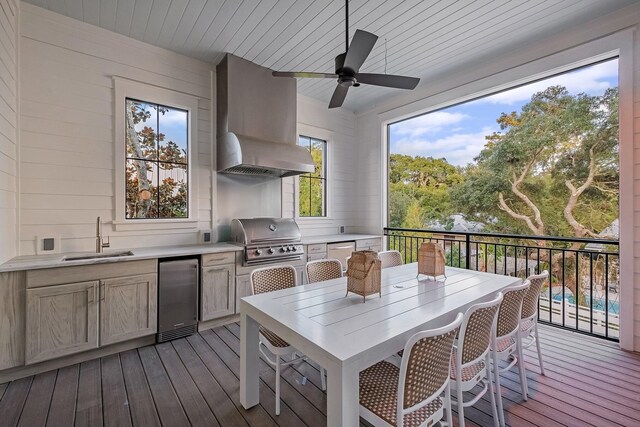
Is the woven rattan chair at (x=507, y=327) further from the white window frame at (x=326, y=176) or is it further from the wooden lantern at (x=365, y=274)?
the white window frame at (x=326, y=176)

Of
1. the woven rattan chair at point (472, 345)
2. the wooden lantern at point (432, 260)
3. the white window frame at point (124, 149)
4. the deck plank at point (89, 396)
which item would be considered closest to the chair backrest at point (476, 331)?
the woven rattan chair at point (472, 345)

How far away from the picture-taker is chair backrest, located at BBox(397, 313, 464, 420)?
3.45 feet

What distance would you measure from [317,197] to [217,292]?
2.42m

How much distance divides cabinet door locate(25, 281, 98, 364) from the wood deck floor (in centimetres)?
20

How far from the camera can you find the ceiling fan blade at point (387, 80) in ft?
7.09

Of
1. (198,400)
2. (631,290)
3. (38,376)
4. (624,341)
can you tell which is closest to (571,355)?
(624,341)

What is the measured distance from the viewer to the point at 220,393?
6.56 feet

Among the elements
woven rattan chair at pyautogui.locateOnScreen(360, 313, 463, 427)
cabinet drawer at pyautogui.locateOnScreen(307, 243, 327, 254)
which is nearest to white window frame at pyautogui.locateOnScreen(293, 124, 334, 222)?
cabinet drawer at pyautogui.locateOnScreen(307, 243, 327, 254)

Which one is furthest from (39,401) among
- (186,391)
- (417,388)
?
(417,388)

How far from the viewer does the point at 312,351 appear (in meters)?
1.21

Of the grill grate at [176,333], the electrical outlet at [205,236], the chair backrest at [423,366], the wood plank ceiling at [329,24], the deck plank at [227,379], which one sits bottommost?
the deck plank at [227,379]

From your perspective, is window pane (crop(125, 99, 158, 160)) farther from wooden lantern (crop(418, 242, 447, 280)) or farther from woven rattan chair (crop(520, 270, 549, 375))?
woven rattan chair (crop(520, 270, 549, 375))

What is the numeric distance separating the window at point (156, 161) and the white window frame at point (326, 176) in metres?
1.61

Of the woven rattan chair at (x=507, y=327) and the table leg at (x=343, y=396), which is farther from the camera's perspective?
the woven rattan chair at (x=507, y=327)
